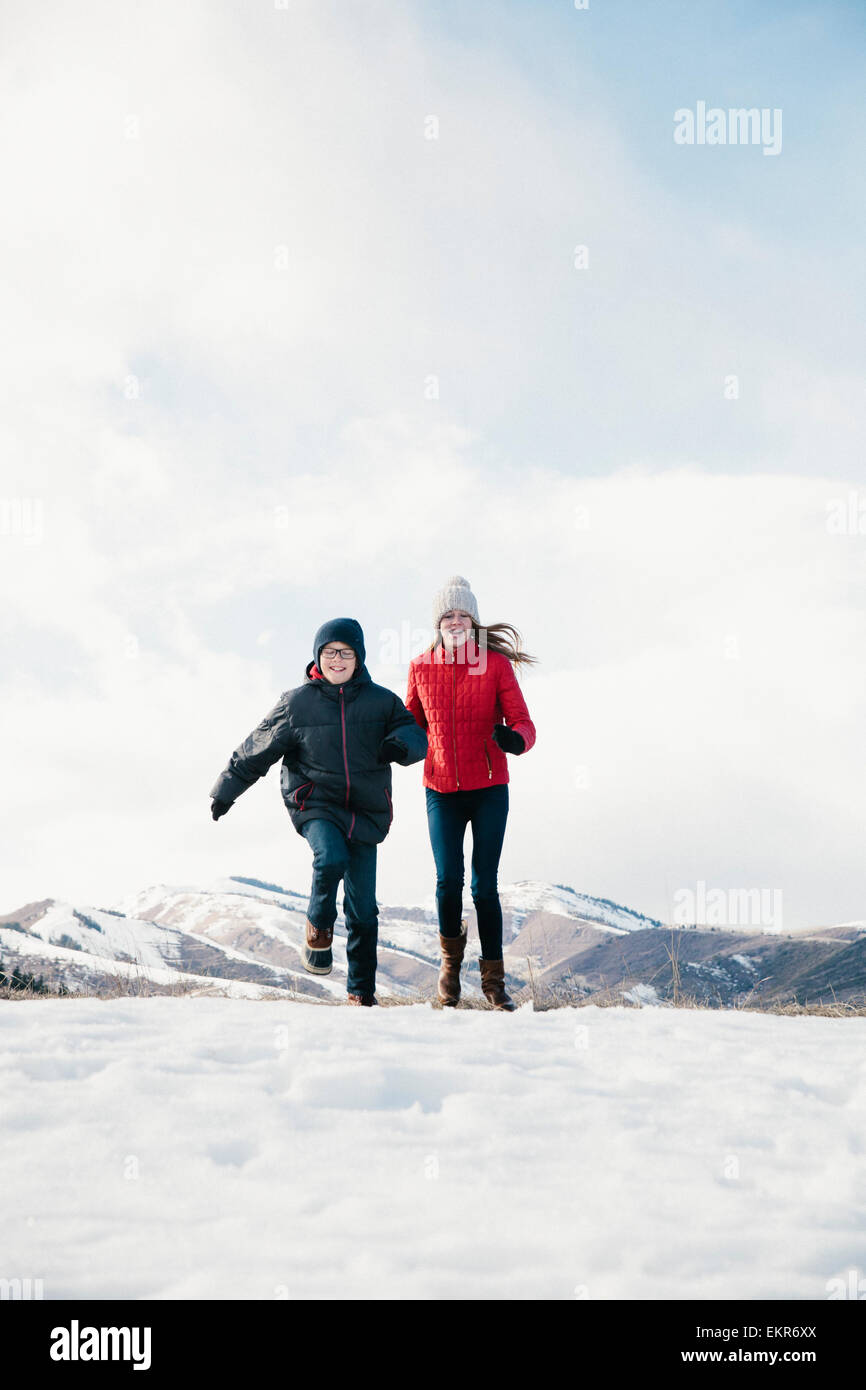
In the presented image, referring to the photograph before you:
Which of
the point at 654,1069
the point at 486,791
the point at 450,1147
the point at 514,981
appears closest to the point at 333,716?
the point at 486,791

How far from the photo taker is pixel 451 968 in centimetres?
549

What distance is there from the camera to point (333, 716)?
5613mm

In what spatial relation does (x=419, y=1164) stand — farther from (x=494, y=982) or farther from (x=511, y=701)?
(x=511, y=701)

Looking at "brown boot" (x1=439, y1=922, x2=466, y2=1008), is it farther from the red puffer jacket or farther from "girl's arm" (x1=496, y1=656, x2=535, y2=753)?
"girl's arm" (x1=496, y1=656, x2=535, y2=753)

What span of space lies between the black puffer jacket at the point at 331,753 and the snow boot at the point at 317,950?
0.60 meters

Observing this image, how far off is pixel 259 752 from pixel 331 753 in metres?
0.47

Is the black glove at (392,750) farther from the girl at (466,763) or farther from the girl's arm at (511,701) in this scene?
the girl's arm at (511,701)

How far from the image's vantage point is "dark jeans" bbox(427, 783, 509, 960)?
540 cm

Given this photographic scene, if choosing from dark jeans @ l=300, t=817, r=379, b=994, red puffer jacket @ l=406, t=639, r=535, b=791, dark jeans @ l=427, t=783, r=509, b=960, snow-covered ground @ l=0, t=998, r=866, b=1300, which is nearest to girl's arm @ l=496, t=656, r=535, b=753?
red puffer jacket @ l=406, t=639, r=535, b=791

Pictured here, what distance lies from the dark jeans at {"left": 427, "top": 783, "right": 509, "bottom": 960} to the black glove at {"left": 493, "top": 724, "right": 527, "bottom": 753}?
0.79 ft

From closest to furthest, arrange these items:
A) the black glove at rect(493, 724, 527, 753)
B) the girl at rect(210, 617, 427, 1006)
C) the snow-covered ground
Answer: the snow-covered ground → the black glove at rect(493, 724, 527, 753) → the girl at rect(210, 617, 427, 1006)
